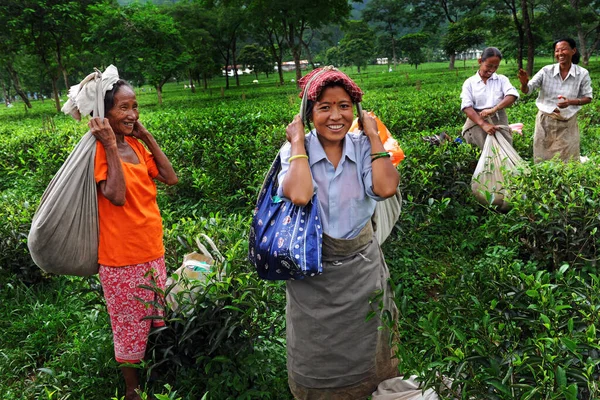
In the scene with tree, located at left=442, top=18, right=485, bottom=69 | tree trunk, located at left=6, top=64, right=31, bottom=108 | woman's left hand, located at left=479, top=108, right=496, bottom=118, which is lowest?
woman's left hand, located at left=479, top=108, right=496, bottom=118

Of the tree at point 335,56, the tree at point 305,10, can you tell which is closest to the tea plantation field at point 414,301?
the tree at point 305,10

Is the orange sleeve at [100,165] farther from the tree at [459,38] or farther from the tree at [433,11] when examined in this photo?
the tree at [433,11]

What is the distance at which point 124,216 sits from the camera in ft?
7.45

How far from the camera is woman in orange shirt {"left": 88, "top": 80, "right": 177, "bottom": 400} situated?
2178 millimetres

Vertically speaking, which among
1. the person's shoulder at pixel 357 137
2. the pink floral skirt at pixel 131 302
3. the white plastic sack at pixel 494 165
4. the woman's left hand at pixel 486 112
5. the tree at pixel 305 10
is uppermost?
the tree at pixel 305 10

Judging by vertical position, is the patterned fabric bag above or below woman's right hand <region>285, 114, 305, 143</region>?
below

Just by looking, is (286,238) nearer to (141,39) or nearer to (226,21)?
(141,39)

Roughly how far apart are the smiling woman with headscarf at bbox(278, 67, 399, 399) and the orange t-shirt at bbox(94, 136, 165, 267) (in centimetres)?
78

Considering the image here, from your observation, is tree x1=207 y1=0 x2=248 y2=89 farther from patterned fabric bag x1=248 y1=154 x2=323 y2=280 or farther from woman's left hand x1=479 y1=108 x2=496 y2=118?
patterned fabric bag x1=248 y1=154 x2=323 y2=280

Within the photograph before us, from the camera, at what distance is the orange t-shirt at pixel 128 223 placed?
7.38ft

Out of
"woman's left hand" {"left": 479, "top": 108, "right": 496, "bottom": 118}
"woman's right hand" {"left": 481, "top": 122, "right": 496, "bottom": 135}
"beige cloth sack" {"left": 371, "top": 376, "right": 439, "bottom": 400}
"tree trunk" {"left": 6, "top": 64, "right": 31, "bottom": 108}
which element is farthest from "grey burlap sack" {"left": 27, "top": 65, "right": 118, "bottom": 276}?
"tree trunk" {"left": 6, "top": 64, "right": 31, "bottom": 108}

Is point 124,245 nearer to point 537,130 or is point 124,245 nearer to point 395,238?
point 395,238

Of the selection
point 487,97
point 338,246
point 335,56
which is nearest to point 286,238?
point 338,246

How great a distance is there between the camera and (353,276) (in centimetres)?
201
